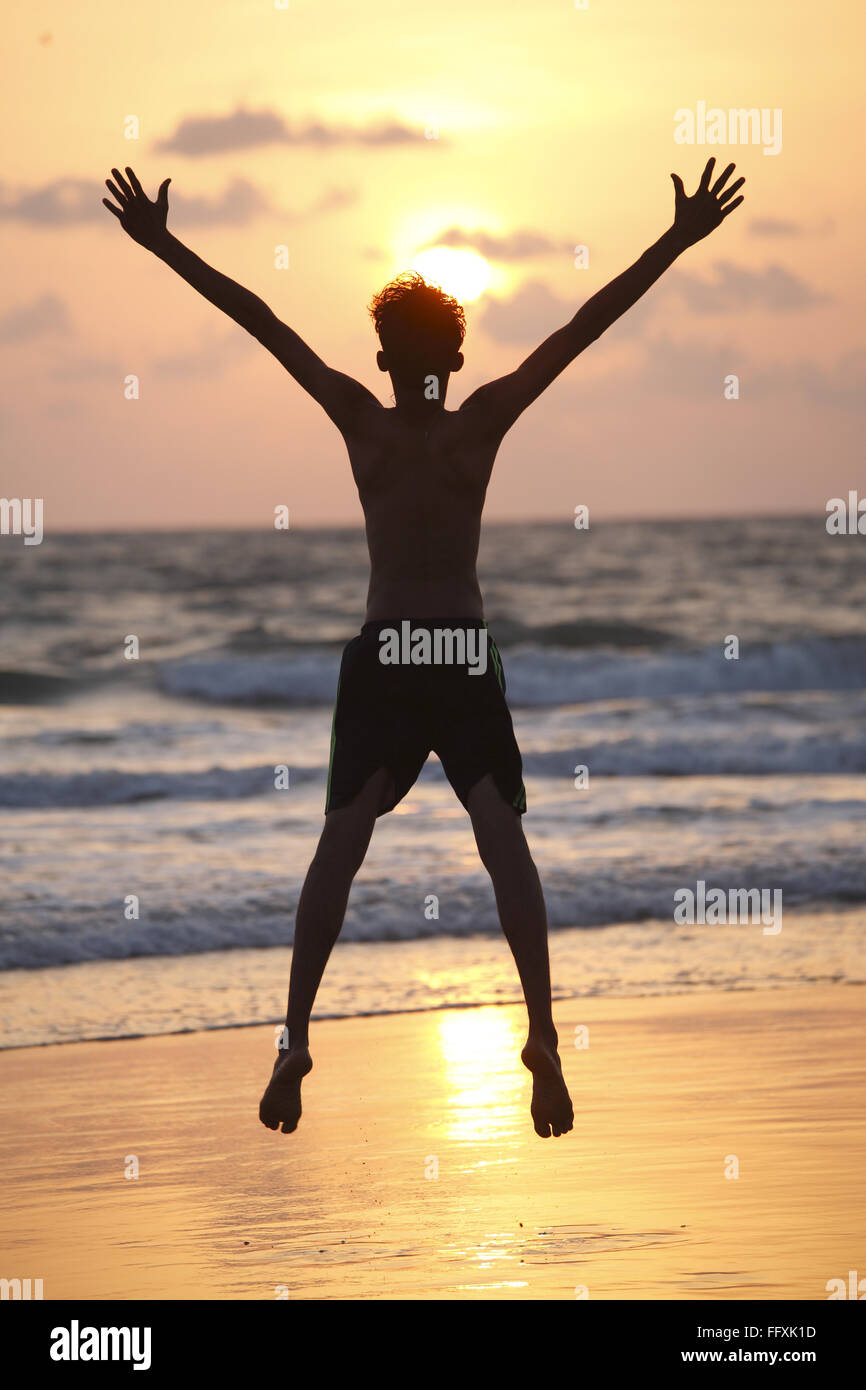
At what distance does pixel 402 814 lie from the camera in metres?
13.0

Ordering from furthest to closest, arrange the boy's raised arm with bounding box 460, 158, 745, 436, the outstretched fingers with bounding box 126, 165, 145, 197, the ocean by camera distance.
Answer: the ocean, the outstretched fingers with bounding box 126, 165, 145, 197, the boy's raised arm with bounding box 460, 158, 745, 436

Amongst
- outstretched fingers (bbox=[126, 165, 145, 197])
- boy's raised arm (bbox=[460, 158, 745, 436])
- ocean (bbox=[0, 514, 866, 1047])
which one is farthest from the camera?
ocean (bbox=[0, 514, 866, 1047])

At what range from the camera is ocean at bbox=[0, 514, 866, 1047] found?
8.08 m

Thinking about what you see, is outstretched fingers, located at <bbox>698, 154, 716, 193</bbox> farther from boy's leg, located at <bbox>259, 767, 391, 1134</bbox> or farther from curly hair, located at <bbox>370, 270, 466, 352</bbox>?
boy's leg, located at <bbox>259, 767, 391, 1134</bbox>

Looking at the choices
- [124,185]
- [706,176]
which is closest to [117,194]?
[124,185]

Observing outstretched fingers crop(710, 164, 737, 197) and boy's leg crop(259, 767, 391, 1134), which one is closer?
boy's leg crop(259, 767, 391, 1134)

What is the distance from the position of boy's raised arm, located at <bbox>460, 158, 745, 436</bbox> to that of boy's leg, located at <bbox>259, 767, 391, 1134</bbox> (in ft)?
2.97

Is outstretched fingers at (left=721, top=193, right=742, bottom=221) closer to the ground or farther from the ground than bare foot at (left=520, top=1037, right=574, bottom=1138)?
farther from the ground

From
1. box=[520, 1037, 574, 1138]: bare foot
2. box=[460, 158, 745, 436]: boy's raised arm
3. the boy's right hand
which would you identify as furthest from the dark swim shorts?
the boy's right hand

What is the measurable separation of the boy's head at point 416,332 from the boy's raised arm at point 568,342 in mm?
135

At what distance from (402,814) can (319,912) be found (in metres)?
8.92

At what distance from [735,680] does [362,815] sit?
933 inches

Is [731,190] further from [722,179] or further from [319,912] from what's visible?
[319,912]
